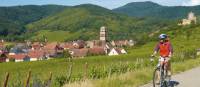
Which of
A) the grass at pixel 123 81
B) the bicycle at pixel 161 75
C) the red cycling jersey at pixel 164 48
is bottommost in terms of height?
the grass at pixel 123 81

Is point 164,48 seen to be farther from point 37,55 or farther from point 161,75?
point 37,55

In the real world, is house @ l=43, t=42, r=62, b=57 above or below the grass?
below

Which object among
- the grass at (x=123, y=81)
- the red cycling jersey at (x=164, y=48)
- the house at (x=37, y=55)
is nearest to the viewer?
the grass at (x=123, y=81)

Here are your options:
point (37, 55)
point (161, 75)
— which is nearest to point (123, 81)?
point (161, 75)

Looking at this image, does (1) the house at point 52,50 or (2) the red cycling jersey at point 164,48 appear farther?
(1) the house at point 52,50

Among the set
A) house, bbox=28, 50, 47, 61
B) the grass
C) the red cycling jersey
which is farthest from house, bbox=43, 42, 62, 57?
the red cycling jersey

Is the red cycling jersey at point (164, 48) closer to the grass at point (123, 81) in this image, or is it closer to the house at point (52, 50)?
the grass at point (123, 81)

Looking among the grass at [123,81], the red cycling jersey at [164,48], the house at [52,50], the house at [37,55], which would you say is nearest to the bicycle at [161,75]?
the red cycling jersey at [164,48]

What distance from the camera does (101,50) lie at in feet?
422

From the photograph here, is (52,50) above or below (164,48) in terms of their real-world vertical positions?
below

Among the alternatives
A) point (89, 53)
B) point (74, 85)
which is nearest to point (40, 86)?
point (74, 85)

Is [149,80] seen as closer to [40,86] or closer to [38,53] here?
[40,86]

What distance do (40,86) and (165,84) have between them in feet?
14.7

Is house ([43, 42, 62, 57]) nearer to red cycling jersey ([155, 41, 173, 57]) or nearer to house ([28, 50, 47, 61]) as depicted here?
house ([28, 50, 47, 61])
